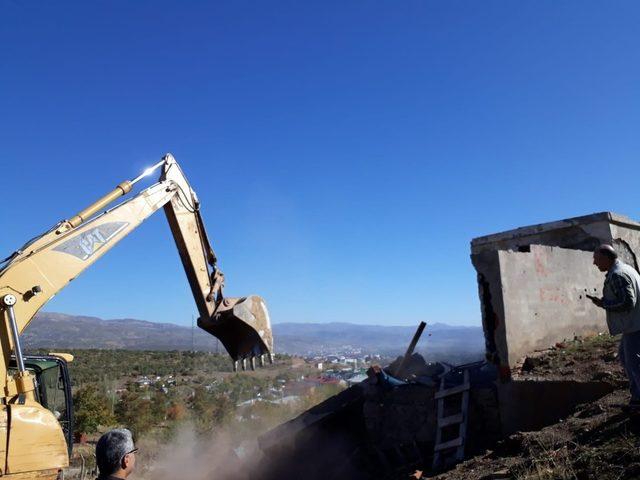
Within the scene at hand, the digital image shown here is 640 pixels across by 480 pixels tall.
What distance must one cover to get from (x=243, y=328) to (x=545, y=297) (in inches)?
201

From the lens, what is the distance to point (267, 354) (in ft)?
24.2

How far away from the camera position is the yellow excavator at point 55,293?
4648 mm

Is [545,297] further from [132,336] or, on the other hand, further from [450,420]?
[132,336]

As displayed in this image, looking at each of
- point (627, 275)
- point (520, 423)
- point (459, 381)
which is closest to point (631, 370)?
point (627, 275)

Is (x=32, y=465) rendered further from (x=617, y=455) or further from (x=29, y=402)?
(x=617, y=455)

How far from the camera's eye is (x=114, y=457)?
2902mm

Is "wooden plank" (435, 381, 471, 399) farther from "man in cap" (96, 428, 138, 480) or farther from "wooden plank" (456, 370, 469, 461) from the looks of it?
"man in cap" (96, 428, 138, 480)

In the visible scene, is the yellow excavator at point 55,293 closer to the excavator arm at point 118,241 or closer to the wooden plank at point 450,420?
the excavator arm at point 118,241

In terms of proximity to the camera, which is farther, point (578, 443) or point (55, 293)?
point (55, 293)

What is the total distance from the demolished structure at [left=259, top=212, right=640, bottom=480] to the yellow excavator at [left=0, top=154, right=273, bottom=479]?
285 centimetres

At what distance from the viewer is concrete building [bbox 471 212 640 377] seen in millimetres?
8102

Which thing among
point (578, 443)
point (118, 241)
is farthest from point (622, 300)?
point (118, 241)

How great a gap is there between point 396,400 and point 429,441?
84 centimetres

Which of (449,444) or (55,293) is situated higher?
(55,293)
